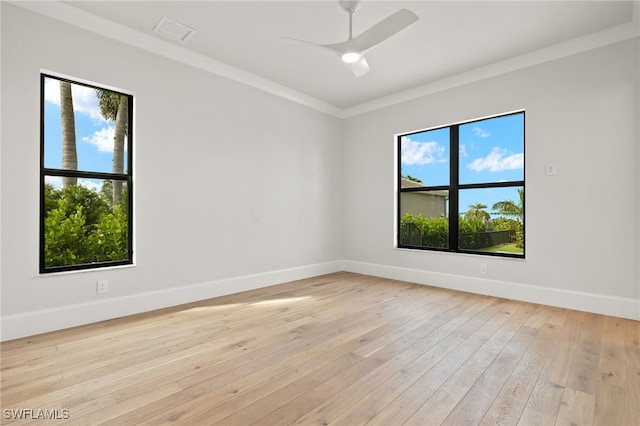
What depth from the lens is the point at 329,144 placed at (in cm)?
527

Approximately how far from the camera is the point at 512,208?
3771mm

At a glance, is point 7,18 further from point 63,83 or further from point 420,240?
point 420,240

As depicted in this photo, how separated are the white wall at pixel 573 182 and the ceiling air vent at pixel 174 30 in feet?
10.3

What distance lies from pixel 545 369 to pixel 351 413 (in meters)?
1.36

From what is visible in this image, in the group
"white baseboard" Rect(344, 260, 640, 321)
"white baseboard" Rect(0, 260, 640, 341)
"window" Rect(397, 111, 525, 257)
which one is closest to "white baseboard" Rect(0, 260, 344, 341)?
"white baseboard" Rect(0, 260, 640, 341)

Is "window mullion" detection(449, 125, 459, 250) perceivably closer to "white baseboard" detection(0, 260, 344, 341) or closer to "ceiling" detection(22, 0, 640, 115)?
"ceiling" detection(22, 0, 640, 115)

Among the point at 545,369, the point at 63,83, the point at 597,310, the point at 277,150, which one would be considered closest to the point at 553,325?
the point at 597,310

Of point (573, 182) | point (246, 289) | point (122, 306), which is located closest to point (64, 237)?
point (122, 306)

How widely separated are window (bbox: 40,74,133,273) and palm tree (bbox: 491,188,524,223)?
4.14 m

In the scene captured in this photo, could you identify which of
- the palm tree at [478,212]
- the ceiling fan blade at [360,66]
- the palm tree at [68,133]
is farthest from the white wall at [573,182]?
the palm tree at [68,133]

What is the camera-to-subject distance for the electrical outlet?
9.52ft

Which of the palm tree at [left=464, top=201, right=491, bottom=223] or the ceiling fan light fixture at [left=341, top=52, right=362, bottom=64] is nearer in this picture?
the ceiling fan light fixture at [left=341, top=52, right=362, bottom=64]

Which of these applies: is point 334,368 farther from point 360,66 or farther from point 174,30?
point 174,30

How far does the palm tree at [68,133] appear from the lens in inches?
111
